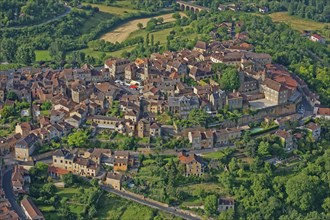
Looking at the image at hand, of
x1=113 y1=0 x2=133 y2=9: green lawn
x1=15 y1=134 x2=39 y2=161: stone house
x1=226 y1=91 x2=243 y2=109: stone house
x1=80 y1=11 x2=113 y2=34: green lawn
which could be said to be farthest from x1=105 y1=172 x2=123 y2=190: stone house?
x1=113 y1=0 x2=133 y2=9: green lawn

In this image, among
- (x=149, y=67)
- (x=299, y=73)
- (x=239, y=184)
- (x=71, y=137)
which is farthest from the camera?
(x=299, y=73)

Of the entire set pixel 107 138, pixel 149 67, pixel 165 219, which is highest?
pixel 149 67

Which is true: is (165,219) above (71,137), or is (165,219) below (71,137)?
below

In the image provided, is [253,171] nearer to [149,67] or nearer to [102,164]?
[102,164]

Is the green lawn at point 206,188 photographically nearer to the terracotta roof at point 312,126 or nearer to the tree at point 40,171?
the tree at point 40,171

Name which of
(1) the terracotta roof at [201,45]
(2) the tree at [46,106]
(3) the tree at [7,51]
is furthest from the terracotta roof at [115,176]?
(3) the tree at [7,51]

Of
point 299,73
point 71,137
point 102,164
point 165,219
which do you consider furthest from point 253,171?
point 299,73
